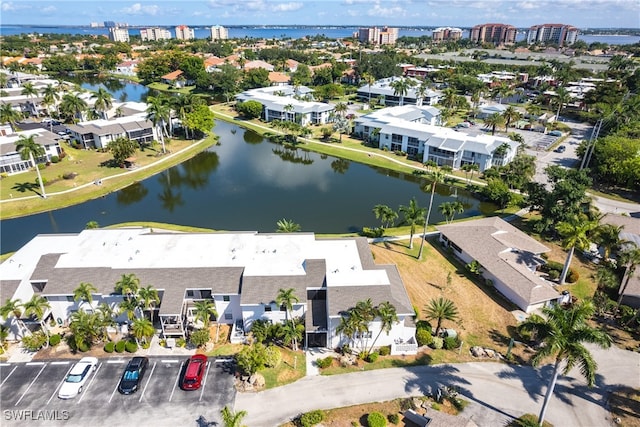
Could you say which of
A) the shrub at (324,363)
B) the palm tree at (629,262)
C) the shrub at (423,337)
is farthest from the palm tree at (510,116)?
the shrub at (324,363)

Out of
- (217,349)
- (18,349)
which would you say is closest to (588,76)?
(217,349)

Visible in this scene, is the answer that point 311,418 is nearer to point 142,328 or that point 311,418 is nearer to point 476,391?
point 476,391

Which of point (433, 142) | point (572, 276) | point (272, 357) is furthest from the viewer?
point (433, 142)

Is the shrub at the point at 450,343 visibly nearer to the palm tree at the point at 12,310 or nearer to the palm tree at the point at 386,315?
the palm tree at the point at 386,315

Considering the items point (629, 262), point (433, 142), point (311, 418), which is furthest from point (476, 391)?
point (433, 142)

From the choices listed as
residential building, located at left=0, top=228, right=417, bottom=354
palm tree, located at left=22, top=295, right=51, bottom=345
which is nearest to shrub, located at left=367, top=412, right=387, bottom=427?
residential building, located at left=0, top=228, right=417, bottom=354

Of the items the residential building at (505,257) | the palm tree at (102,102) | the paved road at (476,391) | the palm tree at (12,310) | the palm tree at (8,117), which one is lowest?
the paved road at (476,391)
